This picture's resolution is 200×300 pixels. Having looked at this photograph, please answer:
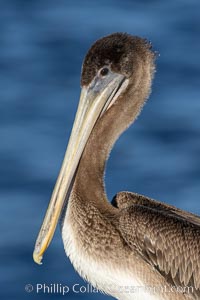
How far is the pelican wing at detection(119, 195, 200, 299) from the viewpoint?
26.1 feet

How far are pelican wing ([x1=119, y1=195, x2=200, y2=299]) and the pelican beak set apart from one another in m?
0.38

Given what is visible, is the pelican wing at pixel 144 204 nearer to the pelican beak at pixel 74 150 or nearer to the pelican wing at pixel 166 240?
the pelican wing at pixel 166 240

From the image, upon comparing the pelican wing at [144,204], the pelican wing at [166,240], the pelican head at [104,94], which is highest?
the pelican head at [104,94]

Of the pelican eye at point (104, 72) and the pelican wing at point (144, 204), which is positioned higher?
the pelican eye at point (104, 72)

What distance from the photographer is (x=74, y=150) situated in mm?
7996

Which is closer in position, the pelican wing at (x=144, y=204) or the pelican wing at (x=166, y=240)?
the pelican wing at (x=166, y=240)

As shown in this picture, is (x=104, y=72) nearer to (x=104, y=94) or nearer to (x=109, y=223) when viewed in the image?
(x=104, y=94)

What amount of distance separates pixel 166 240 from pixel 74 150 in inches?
29.6

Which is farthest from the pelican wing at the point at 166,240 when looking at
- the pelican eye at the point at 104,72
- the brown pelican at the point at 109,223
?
the pelican eye at the point at 104,72

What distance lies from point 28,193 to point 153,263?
4111 mm

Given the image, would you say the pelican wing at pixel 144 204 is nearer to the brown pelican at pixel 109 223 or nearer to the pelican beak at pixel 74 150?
the brown pelican at pixel 109 223

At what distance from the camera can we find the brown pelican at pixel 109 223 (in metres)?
7.96

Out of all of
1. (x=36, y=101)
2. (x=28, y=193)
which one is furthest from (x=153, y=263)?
(x=36, y=101)

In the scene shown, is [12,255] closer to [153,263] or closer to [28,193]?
[28,193]
